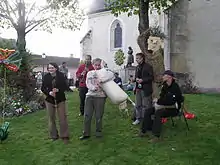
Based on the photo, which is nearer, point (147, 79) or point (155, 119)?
point (155, 119)

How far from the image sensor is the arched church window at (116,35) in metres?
29.6

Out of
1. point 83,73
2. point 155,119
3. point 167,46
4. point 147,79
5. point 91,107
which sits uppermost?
point 167,46

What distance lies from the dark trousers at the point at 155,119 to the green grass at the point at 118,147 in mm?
281

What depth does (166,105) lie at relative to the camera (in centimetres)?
760

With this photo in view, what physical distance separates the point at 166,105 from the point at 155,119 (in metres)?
0.43

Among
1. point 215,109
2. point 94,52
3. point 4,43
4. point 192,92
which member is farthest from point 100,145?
point 94,52

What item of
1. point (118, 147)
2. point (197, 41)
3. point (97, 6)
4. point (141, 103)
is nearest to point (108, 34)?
point (97, 6)

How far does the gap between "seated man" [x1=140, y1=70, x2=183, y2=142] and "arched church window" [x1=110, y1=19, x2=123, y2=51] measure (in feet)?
72.2

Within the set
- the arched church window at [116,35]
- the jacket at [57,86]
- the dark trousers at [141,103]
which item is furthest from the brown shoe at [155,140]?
the arched church window at [116,35]

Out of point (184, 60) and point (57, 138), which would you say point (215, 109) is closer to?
point (57, 138)

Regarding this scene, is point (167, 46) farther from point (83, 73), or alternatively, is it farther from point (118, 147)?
point (118, 147)

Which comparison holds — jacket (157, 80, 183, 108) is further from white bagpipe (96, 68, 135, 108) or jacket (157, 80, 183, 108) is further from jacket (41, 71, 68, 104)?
jacket (41, 71, 68, 104)

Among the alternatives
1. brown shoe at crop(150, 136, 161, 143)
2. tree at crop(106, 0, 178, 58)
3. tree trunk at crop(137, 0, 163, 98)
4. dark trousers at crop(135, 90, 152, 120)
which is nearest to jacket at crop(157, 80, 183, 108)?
dark trousers at crop(135, 90, 152, 120)

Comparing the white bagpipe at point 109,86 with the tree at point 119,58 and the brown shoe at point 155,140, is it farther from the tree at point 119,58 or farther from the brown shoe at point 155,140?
the tree at point 119,58
